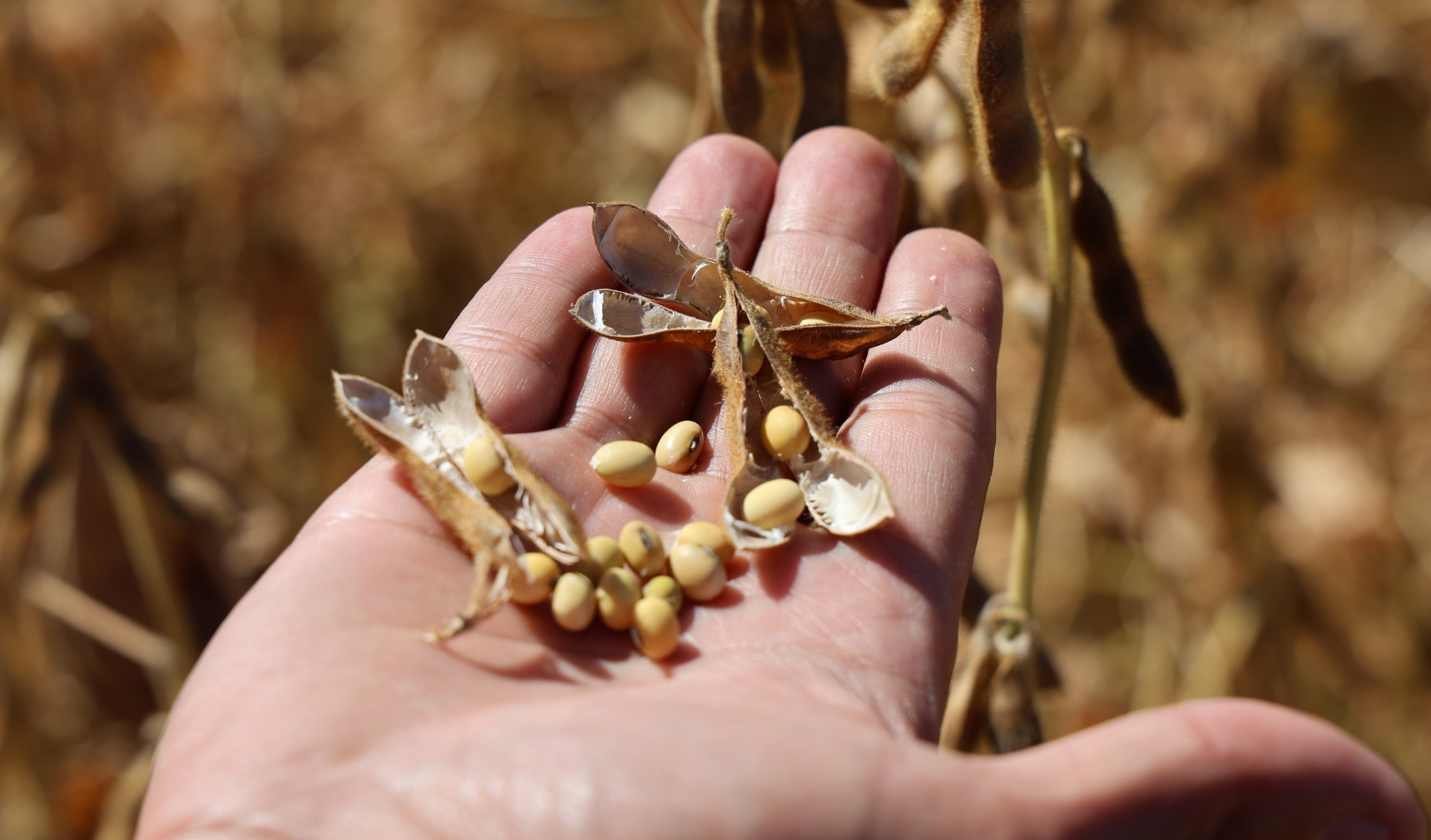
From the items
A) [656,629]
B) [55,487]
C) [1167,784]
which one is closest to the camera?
[1167,784]

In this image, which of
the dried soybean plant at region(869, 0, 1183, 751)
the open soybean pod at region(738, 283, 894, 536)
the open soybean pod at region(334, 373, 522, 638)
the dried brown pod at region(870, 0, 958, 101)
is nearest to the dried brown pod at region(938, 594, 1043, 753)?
the dried soybean plant at region(869, 0, 1183, 751)

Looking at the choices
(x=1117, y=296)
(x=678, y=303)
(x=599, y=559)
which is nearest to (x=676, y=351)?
(x=678, y=303)

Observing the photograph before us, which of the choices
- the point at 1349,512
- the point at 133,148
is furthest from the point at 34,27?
the point at 1349,512

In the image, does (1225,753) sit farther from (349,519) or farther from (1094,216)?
(349,519)

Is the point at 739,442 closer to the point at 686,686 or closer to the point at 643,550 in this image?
the point at 643,550

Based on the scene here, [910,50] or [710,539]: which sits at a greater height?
[910,50]

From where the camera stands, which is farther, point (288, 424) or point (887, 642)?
point (288, 424)

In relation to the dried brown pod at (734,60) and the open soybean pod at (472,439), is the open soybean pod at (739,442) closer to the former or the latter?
the open soybean pod at (472,439)
